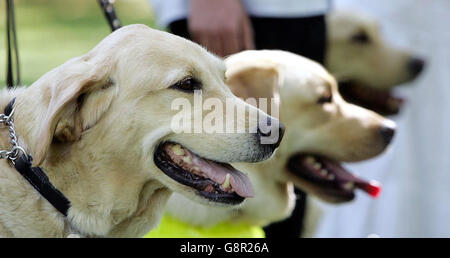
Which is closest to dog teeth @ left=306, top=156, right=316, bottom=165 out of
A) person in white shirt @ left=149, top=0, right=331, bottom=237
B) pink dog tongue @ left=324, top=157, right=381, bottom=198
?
pink dog tongue @ left=324, top=157, right=381, bottom=198

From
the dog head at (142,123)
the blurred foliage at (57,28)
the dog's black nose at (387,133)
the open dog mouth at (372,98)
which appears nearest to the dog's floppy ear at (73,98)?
the dog head at (142,123)

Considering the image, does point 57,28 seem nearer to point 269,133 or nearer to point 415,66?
point 415,66

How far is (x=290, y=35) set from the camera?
429 cm

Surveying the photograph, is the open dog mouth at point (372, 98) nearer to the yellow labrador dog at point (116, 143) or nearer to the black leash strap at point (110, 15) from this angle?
the black leash strap at point (110, 15)

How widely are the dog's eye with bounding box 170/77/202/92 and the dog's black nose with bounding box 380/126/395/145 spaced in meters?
1.70

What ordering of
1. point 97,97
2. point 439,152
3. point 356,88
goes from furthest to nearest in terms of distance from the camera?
point 439,152 → point 356,88 → point 97,97

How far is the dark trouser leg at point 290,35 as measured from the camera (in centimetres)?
426

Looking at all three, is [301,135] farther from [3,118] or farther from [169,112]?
[3,118]

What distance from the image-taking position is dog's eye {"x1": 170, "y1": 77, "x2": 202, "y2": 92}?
2.62 m

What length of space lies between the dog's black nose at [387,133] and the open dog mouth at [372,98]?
126 cm

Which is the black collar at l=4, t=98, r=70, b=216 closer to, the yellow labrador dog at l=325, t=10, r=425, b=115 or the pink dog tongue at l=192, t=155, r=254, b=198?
the pink dog tongue at l=192, t=155, r=254, b=198
